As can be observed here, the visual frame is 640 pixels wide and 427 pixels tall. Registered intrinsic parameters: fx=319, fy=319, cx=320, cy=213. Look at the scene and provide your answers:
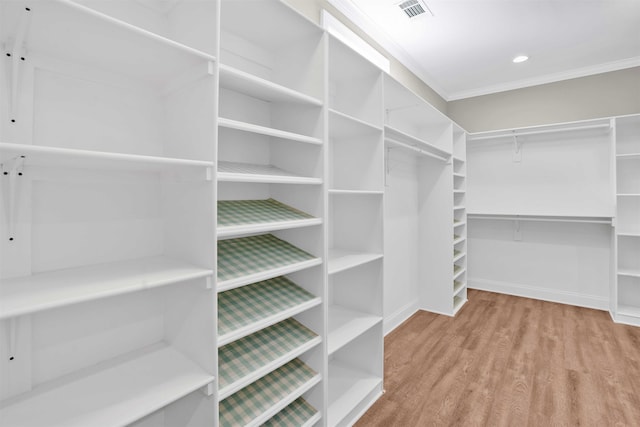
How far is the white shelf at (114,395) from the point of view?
92 cm

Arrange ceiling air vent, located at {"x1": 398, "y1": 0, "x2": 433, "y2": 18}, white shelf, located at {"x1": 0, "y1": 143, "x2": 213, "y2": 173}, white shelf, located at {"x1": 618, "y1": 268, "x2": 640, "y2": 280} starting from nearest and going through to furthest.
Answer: white shelf, located at {"x1": 0, "y1": 143, "x2": 213, "y2": 173} → ceiling air vent, located at {"x1": 398, "y1": 0, "x2": 433, "y2": 18} → white shelf, located at {"x1": 618, "y1": 268, "x2": 640, "y2": 280}

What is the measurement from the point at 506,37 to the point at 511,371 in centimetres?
287

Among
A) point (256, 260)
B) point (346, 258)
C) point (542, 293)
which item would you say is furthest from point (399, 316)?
point (256, 260)

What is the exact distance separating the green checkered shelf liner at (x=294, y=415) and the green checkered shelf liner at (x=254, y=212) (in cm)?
97

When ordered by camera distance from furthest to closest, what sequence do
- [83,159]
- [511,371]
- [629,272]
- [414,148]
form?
[629,272] → [414,148] → [511,371] → [83,159]

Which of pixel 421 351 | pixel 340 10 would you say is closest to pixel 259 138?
pixel 340 10

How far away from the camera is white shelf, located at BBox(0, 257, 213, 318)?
796mm

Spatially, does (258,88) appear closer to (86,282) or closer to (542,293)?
(86,282)

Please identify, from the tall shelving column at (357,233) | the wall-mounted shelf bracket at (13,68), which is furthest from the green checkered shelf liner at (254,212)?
the wall-mounted shelf bracket at (13,68)

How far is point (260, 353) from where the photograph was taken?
1.41m

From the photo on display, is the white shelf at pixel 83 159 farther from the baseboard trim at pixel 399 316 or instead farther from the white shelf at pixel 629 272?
the white shelf at pixel 629 272

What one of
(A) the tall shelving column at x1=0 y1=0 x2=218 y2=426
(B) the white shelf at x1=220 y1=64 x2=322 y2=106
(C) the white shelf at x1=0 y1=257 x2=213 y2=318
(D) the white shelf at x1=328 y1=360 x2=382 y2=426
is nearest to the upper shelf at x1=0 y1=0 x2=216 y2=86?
(A) the tall shelving column at x1=0 y1=0 x2=218 y2=426

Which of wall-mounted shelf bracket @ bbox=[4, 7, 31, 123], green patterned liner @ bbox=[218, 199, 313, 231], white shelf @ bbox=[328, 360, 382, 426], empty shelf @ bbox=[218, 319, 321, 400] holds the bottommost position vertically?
white shelf @ bbox=[328, 360, 382, 426]

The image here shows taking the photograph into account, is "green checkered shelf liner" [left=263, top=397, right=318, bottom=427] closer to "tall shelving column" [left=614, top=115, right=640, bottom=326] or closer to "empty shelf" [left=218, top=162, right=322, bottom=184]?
"empty shelf" [left=218, top=162, right=322, bottom=184]
